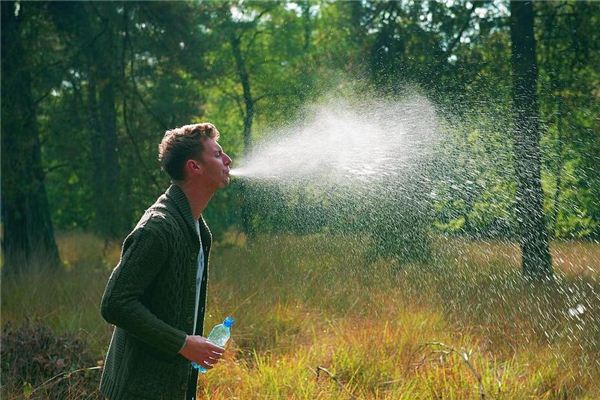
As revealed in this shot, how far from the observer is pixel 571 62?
26.1ft

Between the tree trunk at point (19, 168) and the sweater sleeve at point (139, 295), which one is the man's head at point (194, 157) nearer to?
the sweater sleeve at point (139, 295)

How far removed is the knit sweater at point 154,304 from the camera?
2.47 metres

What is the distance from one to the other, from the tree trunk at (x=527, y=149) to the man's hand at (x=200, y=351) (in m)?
4.81

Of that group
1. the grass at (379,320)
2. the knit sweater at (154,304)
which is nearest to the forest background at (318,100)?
the grass at (379,320)

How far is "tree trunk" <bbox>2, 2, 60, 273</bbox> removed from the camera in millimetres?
9398

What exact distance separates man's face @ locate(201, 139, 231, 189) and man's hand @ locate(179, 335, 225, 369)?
1.99 ft

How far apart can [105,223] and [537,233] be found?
536cm

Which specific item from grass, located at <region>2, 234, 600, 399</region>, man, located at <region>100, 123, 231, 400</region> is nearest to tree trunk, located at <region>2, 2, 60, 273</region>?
grass, located at <region>2, 234, 600, 399</region>

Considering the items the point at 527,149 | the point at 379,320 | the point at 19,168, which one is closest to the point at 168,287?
the point at 379,320

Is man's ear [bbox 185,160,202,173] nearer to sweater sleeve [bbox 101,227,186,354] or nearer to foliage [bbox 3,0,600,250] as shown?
sweater sleeve [bbox 101,227,186,354]

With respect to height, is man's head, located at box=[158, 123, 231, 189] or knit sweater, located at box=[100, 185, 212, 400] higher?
man's head, located at box=[158, 123, 231, 189]

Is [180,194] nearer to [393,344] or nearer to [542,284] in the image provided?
[393,344]

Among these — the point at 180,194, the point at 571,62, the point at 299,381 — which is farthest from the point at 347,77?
the point at 180,194

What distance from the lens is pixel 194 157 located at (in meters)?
2.73
